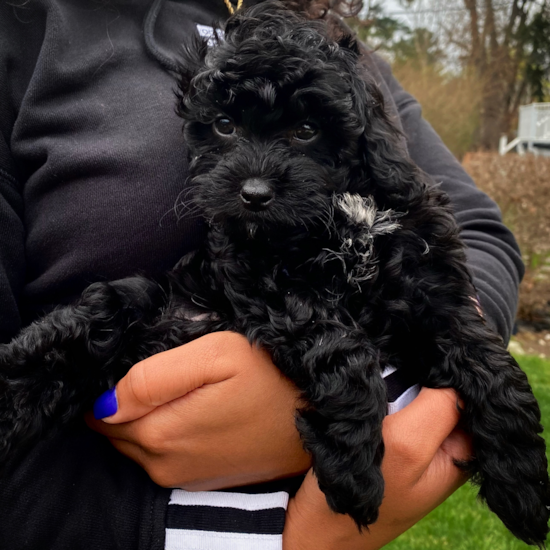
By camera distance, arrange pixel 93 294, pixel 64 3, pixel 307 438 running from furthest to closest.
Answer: pixel 64 3 < pixel 93 294 < pixel 307 438

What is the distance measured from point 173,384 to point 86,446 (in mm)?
388

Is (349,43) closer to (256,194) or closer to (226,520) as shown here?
(256,194)

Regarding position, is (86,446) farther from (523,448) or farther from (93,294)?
(523,448)

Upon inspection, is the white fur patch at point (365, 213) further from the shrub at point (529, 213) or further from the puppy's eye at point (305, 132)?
the shrub at point (529, 213)

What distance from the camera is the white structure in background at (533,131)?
59.0 ft

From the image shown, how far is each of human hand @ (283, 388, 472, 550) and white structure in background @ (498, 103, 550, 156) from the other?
18208mm

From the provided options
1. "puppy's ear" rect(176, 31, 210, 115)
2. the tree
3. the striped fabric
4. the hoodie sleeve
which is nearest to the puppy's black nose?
"puppy's ear" rect(176, 31, 210, 115)

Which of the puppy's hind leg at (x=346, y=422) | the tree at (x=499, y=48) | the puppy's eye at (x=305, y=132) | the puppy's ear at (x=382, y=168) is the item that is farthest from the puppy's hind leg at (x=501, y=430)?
the tree at (x=499, y=48)

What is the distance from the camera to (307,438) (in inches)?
54.4

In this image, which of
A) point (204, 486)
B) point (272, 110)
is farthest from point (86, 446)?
point (272, 110)

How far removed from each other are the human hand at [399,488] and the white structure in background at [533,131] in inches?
717

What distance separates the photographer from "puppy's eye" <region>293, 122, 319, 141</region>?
1599 mm

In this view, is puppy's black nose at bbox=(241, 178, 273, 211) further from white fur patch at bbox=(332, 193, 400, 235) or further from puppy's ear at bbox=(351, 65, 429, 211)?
puppy's ear at bbox=(351, 65, 429, 211)

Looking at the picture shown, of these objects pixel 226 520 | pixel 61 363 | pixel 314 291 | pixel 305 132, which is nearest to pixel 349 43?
pixel 305 132
